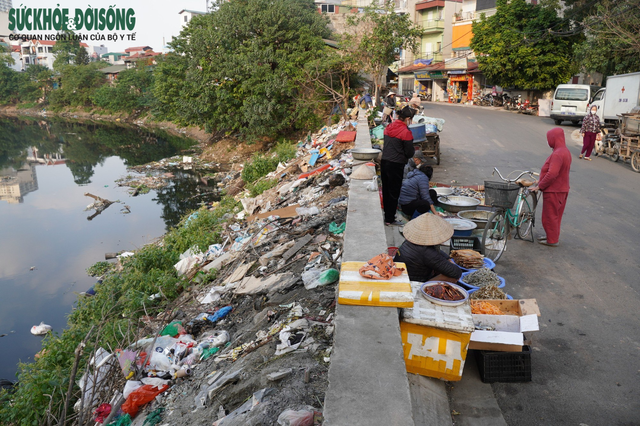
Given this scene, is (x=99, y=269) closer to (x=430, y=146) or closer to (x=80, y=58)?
(x=430, y=146)

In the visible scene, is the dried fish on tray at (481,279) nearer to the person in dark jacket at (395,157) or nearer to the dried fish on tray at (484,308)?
the dried fish on tray at (484,308)

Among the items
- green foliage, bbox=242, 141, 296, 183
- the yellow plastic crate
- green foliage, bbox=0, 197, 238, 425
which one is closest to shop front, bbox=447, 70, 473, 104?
green foliage, bbox=242, 141, 296, 183

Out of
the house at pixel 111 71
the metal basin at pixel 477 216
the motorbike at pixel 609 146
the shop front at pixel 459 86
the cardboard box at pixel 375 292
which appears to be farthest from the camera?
the house at pixel 111 71

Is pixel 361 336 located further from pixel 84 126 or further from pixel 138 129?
pixel 84 126

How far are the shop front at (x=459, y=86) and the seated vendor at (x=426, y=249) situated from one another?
33.1 meters

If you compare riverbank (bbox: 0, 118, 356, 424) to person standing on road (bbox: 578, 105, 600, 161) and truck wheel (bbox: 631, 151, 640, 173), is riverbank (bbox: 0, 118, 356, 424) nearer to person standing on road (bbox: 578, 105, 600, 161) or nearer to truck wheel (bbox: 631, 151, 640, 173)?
person standing on road (bbox: 578, 105, 600, 161)

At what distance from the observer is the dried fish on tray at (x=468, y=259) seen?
480 cm

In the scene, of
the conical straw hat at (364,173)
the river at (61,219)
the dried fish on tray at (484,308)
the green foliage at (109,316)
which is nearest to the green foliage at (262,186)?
the green foliage at (109,316)

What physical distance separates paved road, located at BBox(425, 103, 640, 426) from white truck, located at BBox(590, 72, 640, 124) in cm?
463

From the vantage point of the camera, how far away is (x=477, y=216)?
6.03 meters

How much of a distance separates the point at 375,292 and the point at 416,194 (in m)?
3.01

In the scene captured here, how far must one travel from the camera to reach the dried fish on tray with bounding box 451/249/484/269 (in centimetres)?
480

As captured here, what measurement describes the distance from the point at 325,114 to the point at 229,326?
16.4 metres

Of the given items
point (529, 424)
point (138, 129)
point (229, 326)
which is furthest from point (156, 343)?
point (138, 129)
